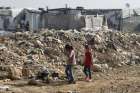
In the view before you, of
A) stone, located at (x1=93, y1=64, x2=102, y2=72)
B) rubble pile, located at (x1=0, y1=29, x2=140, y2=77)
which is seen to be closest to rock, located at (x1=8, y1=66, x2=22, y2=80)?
rubble pile, located at (x1=0, y1=29, x2=140, y2=77)

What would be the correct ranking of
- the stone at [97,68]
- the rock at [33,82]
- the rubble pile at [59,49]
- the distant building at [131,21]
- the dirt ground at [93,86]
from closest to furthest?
the dirt ground at [93,86], the rock at [33,82], the rubble pile at [59,49], the stone at [97,68], the distant building at [131,21]

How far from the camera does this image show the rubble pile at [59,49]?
63.1 ft

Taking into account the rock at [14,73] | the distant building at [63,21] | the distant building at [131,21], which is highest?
the rock at [14,73]

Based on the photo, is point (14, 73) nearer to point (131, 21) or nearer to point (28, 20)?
point (28, 20)

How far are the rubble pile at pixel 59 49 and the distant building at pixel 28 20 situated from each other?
16608 mm

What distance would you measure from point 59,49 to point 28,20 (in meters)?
22.7

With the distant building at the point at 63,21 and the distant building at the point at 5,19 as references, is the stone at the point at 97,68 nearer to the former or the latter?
the distant building at the point at 63,21

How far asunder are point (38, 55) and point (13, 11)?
2664cm

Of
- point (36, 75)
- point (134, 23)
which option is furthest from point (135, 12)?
point (36, 75)

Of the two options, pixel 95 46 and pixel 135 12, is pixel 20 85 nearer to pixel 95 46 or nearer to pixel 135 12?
pixel 95 46

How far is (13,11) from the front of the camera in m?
46.9

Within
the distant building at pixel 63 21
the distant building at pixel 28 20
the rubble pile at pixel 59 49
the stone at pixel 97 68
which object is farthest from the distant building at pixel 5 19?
the stone at pixel 97 68

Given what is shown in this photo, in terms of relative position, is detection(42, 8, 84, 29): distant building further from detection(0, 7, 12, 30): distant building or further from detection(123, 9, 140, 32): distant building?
detection(123, 9, 140, 32): distant building

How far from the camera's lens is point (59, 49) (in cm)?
2256
